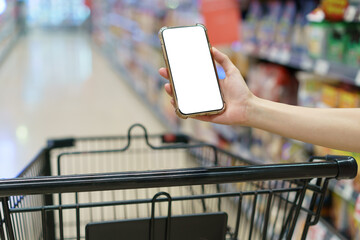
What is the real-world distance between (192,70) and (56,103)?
5074 millimetres

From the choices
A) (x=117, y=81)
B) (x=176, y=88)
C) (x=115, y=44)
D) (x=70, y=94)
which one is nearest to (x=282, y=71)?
(x=176, y=88)

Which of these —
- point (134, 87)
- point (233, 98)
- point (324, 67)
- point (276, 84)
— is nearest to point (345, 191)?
point (324, 67)

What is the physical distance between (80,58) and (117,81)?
9.59 ft

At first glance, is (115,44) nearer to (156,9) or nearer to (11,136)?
(156,9)

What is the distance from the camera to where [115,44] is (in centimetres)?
900

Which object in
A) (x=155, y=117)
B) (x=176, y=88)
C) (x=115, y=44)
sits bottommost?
(x=155, y=117)

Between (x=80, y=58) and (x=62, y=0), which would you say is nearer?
(x=80, y=58)

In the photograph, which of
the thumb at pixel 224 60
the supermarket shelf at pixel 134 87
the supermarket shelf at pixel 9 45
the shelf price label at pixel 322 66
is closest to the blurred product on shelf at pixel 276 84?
the shelf price label at pixel 322 66

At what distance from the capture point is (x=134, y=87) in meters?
6.66

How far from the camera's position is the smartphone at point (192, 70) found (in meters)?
0.84

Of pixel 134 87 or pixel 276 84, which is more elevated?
pixel 276 84

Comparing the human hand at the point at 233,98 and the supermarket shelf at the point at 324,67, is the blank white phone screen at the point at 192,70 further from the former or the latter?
the supermarket shelf at the point at 324,67

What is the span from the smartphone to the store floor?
2.46m

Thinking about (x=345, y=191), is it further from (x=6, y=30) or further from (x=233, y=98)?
(x=6, y=30)
